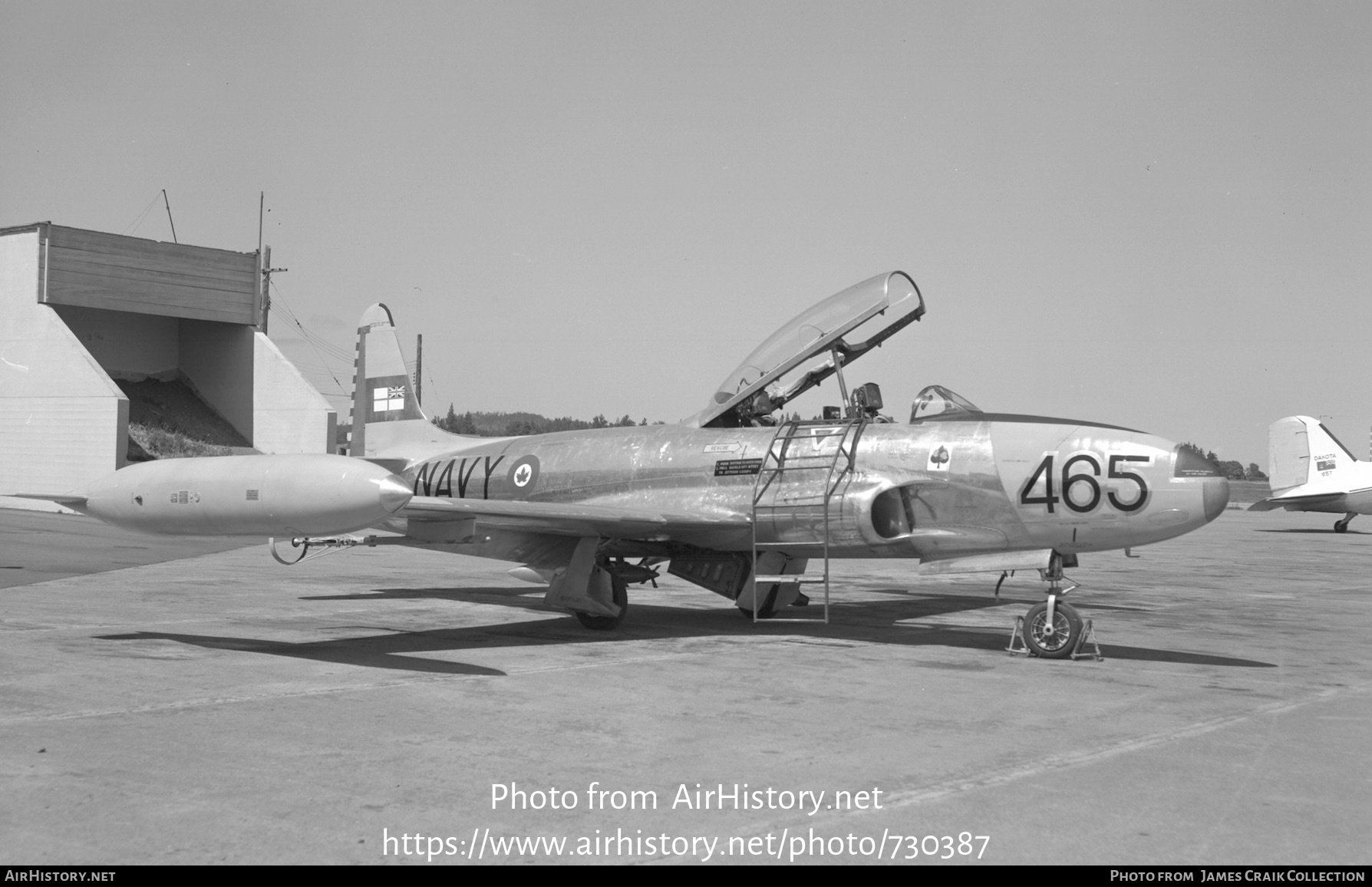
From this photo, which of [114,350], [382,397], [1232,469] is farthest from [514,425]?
[1232,469]

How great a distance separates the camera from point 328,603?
46.6ft

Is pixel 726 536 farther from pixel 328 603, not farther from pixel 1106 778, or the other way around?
pixel 1106 778

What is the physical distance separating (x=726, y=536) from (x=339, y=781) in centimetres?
676

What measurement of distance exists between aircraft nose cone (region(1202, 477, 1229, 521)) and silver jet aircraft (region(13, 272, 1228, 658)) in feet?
0.08

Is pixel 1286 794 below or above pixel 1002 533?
below

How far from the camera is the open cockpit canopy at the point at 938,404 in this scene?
11602 mm

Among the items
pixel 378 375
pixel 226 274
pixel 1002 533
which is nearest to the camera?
pixel 1002 533

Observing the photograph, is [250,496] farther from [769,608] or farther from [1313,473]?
[1313,473]

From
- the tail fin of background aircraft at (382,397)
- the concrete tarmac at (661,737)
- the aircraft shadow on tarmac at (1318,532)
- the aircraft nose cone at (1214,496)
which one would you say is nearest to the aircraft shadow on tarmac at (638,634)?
the concrete tarmac at (661,737)

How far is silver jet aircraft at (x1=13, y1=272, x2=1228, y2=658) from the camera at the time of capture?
355 inches

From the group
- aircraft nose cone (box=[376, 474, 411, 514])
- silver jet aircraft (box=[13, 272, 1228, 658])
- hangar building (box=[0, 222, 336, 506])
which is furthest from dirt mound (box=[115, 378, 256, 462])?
aircraft nose cone (box=[376, 474, 411, 514])

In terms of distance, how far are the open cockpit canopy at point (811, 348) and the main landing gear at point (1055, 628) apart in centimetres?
327

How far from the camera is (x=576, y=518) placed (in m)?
11.0
